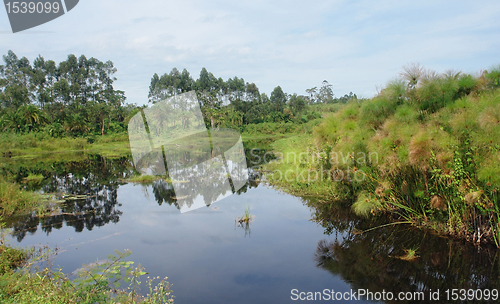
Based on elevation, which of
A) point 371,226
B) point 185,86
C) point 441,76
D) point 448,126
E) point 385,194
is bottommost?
point 371,226

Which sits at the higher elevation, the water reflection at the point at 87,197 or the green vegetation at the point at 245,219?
the water reflection at the point at 87,197

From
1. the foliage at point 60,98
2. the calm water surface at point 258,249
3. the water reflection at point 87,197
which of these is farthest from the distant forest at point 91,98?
the calm water surface at point 258,249

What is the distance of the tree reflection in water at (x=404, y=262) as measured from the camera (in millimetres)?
4328

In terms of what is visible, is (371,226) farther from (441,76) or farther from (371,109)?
(441,76)

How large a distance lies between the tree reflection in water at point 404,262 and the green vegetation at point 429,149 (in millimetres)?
358

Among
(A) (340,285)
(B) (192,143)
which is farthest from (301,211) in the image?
(B) (192,143)

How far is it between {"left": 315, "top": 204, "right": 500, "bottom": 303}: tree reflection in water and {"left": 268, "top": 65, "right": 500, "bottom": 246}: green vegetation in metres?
0.36

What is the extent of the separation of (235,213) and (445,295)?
5.02 m

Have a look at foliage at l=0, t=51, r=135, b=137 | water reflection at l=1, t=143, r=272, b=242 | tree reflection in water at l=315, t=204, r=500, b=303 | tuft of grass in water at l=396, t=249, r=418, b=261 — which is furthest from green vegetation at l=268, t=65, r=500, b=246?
foliage at l=0, t=51, r=135, b=137

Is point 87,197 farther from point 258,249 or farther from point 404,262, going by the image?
point 404,262

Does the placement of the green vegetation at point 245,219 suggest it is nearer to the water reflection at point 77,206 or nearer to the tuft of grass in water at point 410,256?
the water reflection at point 77,206

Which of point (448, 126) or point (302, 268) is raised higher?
point (448, 126)

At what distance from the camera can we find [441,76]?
5.50 metres

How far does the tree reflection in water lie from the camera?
4.33 m
